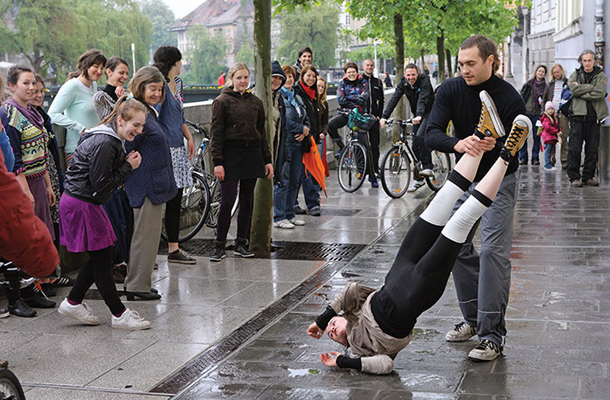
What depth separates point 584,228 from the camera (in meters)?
10.6

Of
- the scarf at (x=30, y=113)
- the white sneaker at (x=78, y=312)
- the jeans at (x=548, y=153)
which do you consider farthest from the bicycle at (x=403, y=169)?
the white sneaker at (x=78, y=312)

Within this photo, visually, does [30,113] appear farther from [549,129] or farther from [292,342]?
[549,129]

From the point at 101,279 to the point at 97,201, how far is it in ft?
1.84

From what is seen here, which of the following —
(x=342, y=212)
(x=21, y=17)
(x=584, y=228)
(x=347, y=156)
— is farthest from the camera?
(x=21, y=17)

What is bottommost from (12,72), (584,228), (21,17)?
(584,228)

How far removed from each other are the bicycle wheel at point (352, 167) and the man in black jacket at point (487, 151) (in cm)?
858

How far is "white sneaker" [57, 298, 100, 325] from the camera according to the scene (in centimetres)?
663

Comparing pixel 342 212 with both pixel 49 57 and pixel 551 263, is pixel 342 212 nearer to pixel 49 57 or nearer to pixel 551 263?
pixel 551 263

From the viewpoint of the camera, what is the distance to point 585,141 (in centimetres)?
1446

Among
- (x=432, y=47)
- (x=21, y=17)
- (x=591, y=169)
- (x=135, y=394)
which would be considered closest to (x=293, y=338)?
(x=135, y=394)

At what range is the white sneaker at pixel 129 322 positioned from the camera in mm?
6535

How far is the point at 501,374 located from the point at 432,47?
1278 inches

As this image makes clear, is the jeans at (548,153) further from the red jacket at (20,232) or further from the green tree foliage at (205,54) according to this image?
the green tree foliage at (205,54)

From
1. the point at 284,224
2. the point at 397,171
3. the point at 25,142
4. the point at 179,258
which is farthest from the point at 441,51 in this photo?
the point at 25,142
